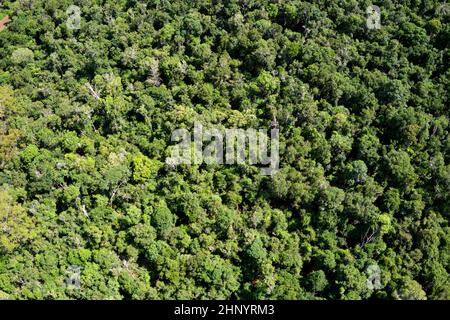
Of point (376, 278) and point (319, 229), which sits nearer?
point (376, 278)

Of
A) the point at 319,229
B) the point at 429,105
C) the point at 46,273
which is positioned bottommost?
the point at 46,273

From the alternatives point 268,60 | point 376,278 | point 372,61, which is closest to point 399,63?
point 372,61

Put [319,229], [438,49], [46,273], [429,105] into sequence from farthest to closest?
[438,49], [429,105], [319,229], [46,273]

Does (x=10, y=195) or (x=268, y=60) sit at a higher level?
(x=268, y=60)

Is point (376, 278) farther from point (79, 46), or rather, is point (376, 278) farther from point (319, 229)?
point (79, 46)

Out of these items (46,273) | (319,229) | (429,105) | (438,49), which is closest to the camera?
(46,273)

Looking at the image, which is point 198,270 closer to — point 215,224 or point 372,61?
point 215,224
